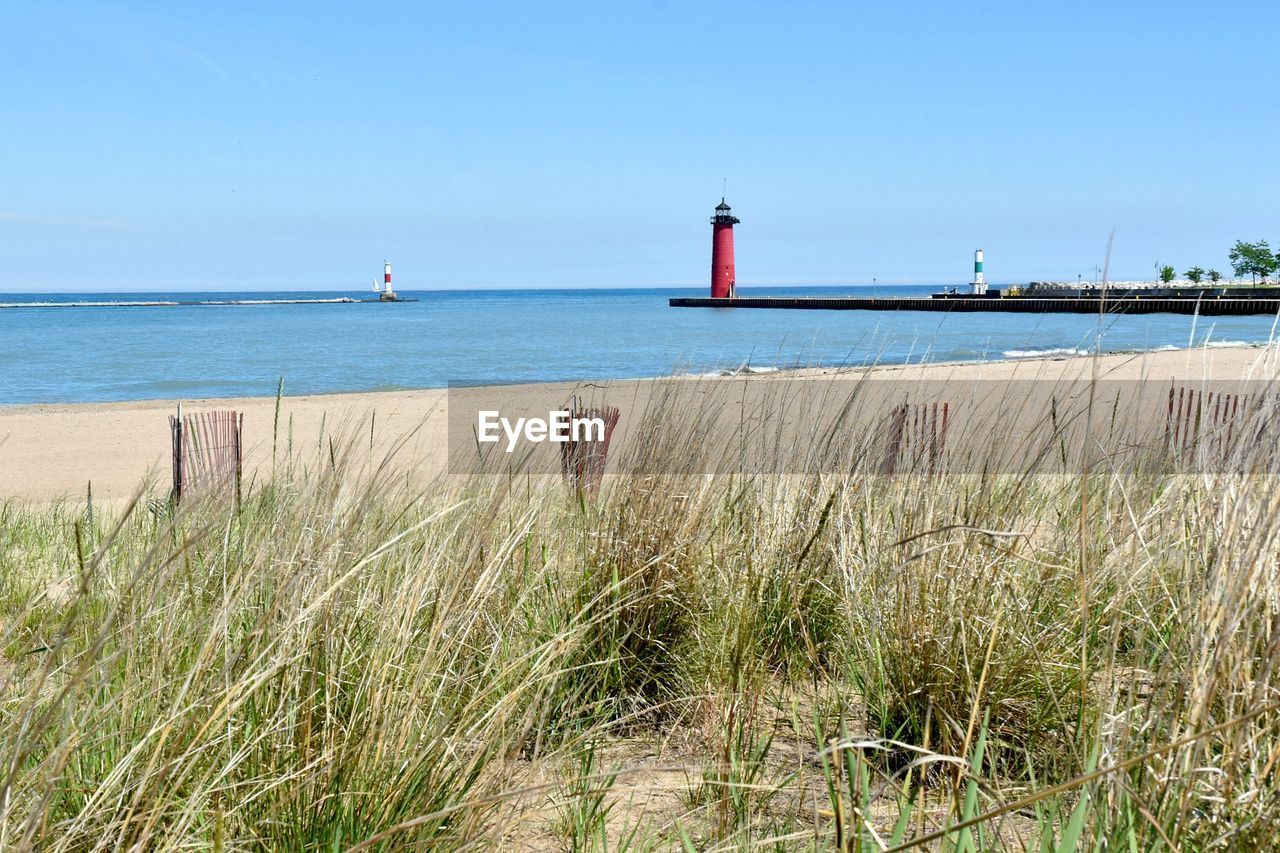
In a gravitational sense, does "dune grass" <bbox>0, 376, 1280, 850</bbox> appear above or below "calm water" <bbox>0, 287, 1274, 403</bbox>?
above

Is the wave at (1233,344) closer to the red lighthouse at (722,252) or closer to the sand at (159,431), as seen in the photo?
the sand at (159,431)

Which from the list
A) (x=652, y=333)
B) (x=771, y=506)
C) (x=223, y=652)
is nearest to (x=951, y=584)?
(x=771, y=506)

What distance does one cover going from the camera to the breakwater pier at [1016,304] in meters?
48.2

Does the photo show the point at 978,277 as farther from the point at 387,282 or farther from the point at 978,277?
the point at 387,282

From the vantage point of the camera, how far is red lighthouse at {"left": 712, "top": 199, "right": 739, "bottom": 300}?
2674 inches

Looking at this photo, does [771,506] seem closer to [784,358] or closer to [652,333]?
[784,358]

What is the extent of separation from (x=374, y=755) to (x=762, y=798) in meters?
0.83

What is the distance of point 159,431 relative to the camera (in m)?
15.2

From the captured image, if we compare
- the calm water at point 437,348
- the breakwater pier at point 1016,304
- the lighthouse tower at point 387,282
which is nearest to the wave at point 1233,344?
the calm water at point 437,348

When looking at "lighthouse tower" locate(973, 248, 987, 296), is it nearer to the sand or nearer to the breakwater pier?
the breakwater pier

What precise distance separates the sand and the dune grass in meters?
4.41

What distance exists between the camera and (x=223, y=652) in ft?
6.79

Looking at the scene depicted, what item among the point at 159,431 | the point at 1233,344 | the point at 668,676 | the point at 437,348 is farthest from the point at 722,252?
the point at 668,676

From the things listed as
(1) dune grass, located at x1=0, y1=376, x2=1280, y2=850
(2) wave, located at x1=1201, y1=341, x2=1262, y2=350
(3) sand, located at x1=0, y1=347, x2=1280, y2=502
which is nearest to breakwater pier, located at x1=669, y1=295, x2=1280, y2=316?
(2) wave, located at x1=1201, y1=341, x2=1262, y2=350
